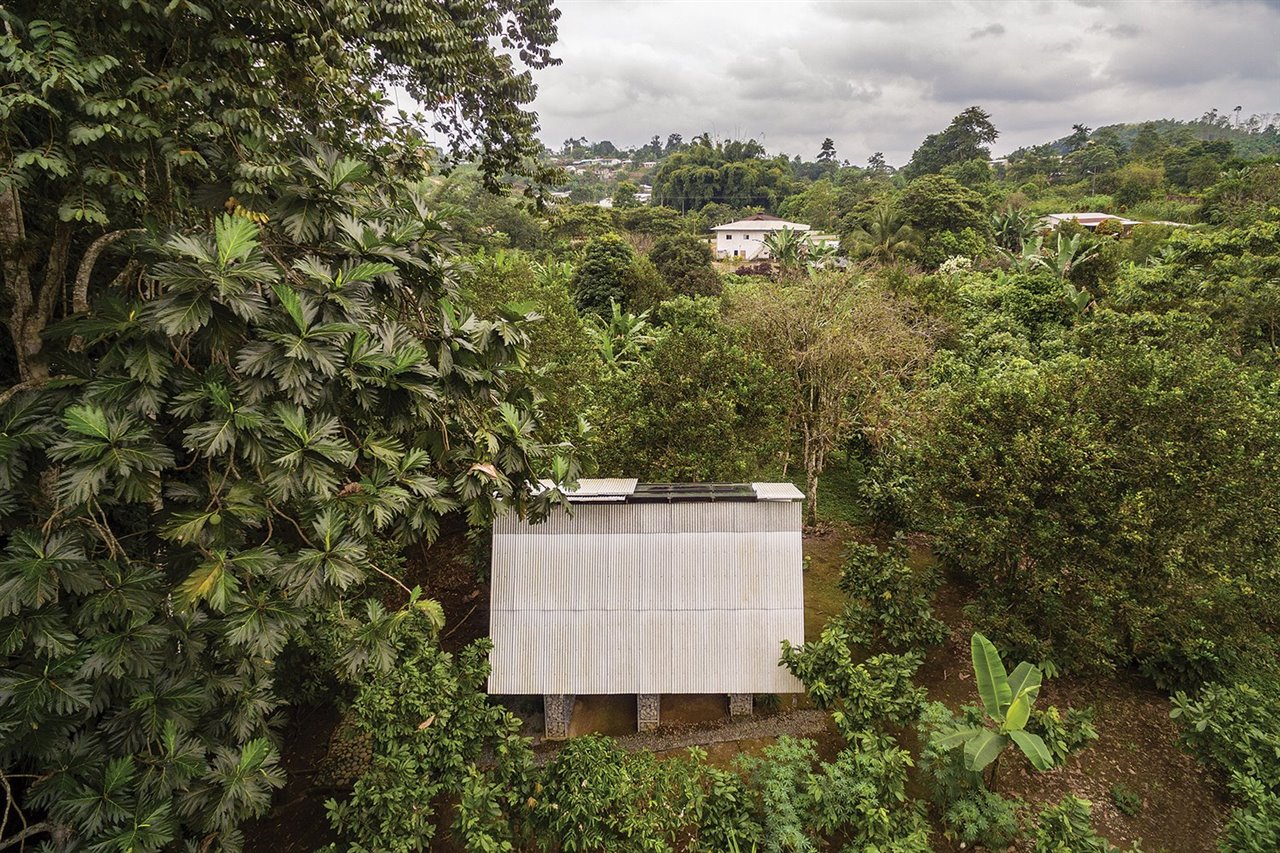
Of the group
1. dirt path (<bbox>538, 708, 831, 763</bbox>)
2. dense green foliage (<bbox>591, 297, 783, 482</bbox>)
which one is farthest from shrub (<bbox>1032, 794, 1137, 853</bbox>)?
dense green foliage (<bbox>591, 297, 783, 482</bbox>)

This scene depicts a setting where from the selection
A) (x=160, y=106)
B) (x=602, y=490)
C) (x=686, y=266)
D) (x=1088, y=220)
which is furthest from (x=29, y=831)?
(x=1088, y=220)

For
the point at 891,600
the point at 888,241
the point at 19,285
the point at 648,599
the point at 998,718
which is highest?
the point at 888,241

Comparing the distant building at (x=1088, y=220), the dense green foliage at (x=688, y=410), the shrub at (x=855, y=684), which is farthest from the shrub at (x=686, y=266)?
the distant building at (x=1088, y=220)

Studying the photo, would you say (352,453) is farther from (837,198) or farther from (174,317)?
(837,198)

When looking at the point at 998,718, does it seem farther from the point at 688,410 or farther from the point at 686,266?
the point at 686,266

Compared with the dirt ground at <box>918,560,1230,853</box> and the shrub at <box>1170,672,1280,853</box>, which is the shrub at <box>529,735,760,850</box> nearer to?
the dirt ground at <box>918,560,1230,853</box>

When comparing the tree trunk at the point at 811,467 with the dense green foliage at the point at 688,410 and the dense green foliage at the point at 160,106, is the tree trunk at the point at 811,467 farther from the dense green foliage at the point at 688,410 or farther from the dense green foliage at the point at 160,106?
the dense green foliage at the point at 160,106

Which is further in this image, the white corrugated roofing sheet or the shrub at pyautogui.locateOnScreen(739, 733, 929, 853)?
the white corrugated roofing sheet
